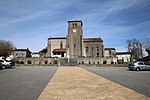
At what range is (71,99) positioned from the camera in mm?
7008

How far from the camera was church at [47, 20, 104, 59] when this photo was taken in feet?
258

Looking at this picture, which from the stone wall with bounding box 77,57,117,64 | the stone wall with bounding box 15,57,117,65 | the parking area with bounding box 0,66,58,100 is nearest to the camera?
the parking area with bounding box 0,66,58,100

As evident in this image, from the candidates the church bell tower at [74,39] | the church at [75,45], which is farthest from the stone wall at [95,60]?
the church bell tower at [74,39]

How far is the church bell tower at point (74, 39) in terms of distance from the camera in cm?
7819

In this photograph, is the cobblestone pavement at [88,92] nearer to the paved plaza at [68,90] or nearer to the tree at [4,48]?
the paved plaza at [68,90]

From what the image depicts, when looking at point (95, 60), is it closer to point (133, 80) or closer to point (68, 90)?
point (133, 80)

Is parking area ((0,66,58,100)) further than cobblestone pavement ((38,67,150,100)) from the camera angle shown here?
Yes

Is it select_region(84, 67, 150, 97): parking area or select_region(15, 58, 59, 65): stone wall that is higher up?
select_region(15, 58, 59, 65): stone wall

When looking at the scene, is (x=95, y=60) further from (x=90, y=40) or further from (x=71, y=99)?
(x=71, y=99)

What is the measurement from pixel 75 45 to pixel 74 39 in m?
2.71

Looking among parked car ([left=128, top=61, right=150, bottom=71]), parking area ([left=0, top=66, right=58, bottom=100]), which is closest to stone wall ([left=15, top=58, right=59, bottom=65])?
parked car ([left=128, top=61, right=150, bottom=71])

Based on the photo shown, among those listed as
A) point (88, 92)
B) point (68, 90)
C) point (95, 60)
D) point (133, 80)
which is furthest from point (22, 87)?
point (95, 60)

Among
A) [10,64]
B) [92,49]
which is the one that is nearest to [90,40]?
[92,49]

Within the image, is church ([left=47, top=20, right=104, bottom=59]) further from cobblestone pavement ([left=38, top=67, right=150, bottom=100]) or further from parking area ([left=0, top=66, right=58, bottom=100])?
cobblestone pavement ([left=38, top=67, right=150, bottom=100])
